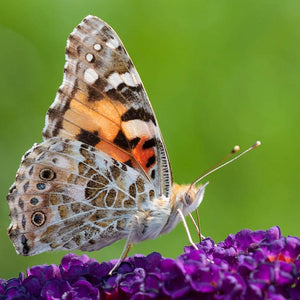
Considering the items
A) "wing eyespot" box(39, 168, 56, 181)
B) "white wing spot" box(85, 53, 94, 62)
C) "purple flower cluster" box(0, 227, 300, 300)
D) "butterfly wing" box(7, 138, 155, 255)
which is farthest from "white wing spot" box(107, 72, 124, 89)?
"purple flower cluster" box(0, 227, 300, 300)

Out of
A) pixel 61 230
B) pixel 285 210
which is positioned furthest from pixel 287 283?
pixel 285 210

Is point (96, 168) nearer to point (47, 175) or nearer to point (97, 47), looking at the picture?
point (47, 175)

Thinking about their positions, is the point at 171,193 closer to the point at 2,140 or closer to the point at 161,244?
the point at 161,244

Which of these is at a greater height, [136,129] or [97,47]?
[97,47]

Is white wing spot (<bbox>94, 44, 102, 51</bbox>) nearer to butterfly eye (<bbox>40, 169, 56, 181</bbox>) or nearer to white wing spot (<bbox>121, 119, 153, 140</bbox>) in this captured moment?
white wing spot (<bbox>121, 119, 153, 140</bbox>)

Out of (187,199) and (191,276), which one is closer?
(191,276)

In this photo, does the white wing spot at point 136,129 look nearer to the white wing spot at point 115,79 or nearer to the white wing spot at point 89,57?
the white wing spot at point 115,79

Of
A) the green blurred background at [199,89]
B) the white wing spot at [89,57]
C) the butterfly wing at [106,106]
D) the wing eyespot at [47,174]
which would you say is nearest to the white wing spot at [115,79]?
the butterfly wing at [106,106]

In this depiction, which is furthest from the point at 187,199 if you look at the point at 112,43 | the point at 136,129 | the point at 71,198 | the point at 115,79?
the point at 112,43
